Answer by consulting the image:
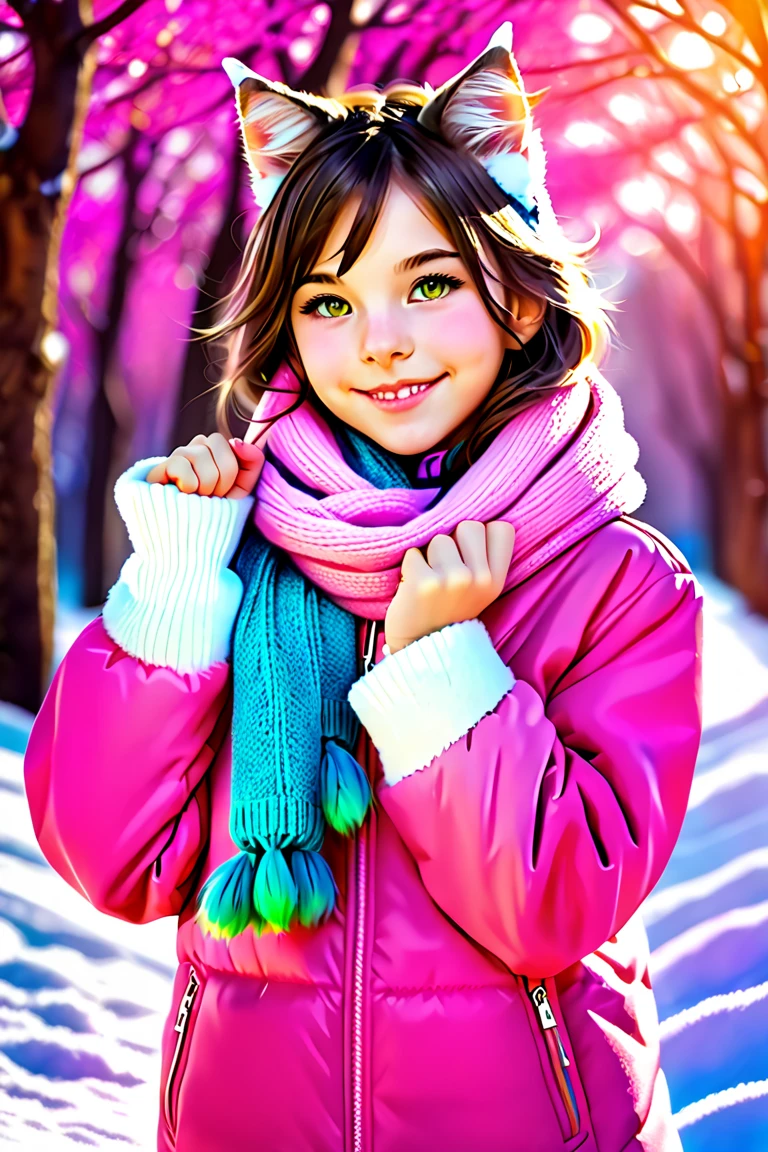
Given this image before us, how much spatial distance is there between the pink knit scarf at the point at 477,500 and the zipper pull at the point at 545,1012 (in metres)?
0.34

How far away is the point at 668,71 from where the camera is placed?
7.83 ft

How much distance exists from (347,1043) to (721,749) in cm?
185

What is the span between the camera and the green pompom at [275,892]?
0.79 meters

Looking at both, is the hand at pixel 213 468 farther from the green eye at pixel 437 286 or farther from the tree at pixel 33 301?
the tree at pixel 33 301

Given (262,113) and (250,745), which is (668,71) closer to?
(262,113)

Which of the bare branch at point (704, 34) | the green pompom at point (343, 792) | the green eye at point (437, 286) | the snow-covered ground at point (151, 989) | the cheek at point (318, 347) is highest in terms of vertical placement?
the bare branch at point (704, 34)

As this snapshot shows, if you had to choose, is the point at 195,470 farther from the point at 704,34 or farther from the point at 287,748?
the point at 704,34

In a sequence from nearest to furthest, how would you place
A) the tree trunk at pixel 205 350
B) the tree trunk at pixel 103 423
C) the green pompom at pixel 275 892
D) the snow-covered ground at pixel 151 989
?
1. the green pompom at pixel 275 892
2. the snow-covered ground at pixel 151 989
3. the tree trunk at pixel 205 350
4. the tree trunk at pixel 103 423

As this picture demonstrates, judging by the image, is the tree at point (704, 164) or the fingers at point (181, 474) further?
the tree at point (704, 164)

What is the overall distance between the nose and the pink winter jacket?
0.76 feet

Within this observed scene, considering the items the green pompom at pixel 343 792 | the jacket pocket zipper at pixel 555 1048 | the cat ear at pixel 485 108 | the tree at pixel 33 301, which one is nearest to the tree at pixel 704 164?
the tree at pixel 33 301

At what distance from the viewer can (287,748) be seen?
2.78 ft

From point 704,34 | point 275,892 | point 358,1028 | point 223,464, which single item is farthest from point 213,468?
point 704,34

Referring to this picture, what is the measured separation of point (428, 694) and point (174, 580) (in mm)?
258
